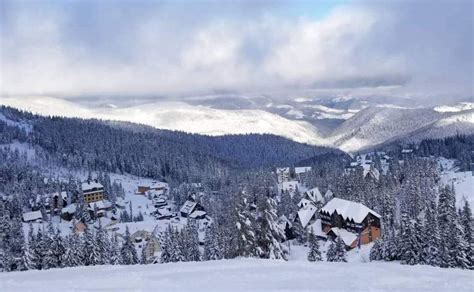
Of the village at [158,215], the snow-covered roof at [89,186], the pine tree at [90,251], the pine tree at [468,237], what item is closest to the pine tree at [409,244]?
the pine tree at [468,237]

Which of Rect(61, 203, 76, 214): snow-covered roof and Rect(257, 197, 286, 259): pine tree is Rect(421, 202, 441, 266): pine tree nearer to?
Rect(257, 197, 286, 259): pine tree

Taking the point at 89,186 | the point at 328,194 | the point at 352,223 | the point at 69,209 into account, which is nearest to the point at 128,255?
the point at 352,223

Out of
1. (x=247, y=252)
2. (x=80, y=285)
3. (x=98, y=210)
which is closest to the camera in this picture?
(x=80, y=285)

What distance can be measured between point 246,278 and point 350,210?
7142 centimetres

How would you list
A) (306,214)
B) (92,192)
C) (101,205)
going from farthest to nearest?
(92,192), (101,205), (306,214)

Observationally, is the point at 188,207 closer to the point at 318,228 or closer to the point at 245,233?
the point at 318,228

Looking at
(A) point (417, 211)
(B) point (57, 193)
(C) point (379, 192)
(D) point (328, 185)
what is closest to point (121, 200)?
(B) point (57, 193)

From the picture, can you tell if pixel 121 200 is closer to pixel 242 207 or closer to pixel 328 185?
pixel 328 185

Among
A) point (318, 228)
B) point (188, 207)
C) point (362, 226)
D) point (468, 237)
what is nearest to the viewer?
point (468, 237)

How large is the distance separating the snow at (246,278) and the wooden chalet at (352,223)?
59.7m

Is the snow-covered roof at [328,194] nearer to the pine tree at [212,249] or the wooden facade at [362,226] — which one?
the wooden facade at [362,226]

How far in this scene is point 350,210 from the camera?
88.1 meters

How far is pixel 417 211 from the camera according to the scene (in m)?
90.1

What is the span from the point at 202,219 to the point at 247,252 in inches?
3933
